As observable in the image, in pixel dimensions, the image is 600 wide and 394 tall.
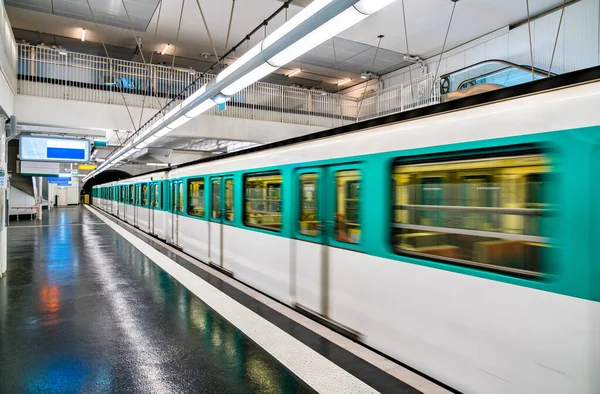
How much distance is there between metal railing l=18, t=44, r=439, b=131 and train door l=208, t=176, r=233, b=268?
2628 millimetres

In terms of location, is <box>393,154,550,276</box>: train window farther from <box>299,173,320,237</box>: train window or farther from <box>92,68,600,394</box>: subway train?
<box>299,173,320,237</box>: train window

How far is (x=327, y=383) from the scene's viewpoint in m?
2.79

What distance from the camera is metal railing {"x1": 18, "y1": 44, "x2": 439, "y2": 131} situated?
1001 cm

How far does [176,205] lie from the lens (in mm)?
9156

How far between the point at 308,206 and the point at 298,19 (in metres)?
1.86

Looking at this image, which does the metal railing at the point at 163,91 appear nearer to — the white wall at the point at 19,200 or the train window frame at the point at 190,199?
the train window frame at the point at 190,199

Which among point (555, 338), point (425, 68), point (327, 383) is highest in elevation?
point (425, 68)

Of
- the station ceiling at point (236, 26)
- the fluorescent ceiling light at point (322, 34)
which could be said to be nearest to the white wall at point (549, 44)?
the station ceiling at point (236, 26)

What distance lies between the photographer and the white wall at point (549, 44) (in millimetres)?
8539

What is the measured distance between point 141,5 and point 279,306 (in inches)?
373

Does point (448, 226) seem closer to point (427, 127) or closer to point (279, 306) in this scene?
point (427, 127)

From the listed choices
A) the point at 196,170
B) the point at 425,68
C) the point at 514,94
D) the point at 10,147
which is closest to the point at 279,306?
the point at 514,94

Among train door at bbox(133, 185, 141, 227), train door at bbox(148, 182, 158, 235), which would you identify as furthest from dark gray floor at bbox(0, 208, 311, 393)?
train door at bbox(133, 185, 141, 227)

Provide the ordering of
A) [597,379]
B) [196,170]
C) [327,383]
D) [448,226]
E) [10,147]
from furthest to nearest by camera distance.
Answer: [10,147]
[196,170]
[327,383]
[448,226]
[597,379]
